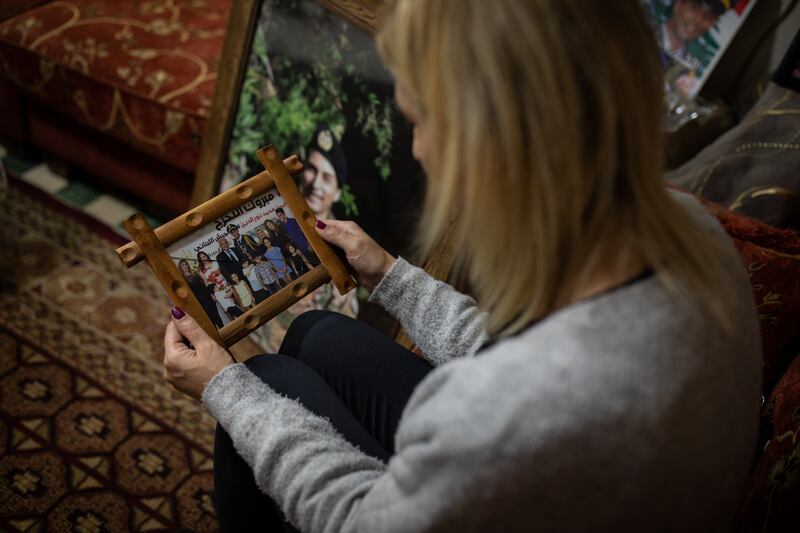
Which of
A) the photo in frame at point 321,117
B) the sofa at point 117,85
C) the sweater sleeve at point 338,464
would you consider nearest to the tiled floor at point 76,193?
the sofa at point 117,85

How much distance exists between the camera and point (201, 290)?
107 cm

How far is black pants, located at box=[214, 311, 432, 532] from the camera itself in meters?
0.97

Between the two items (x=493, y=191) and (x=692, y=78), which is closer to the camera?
(x=493, y=191)

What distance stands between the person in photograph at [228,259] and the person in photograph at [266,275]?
0.02m

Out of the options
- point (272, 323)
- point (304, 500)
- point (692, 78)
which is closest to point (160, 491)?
point (272, 323)

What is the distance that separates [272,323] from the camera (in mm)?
1627

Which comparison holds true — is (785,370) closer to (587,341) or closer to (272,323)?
(587,341)

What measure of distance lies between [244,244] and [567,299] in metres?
0.59

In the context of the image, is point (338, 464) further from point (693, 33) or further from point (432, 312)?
point (693, 33)

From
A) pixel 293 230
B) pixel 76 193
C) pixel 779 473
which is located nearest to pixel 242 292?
pixel 293 230

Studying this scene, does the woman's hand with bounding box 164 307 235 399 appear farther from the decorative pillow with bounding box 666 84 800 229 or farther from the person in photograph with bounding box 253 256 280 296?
the decorative pillow with bounding box 666 84 800 229

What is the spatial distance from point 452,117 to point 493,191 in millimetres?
76

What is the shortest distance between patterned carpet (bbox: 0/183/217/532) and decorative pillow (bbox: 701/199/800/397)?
105cm

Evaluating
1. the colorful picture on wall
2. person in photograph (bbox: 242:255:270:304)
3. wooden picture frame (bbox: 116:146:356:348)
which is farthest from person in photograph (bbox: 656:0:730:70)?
person in photograph (bbox: 242:255:270:304)
